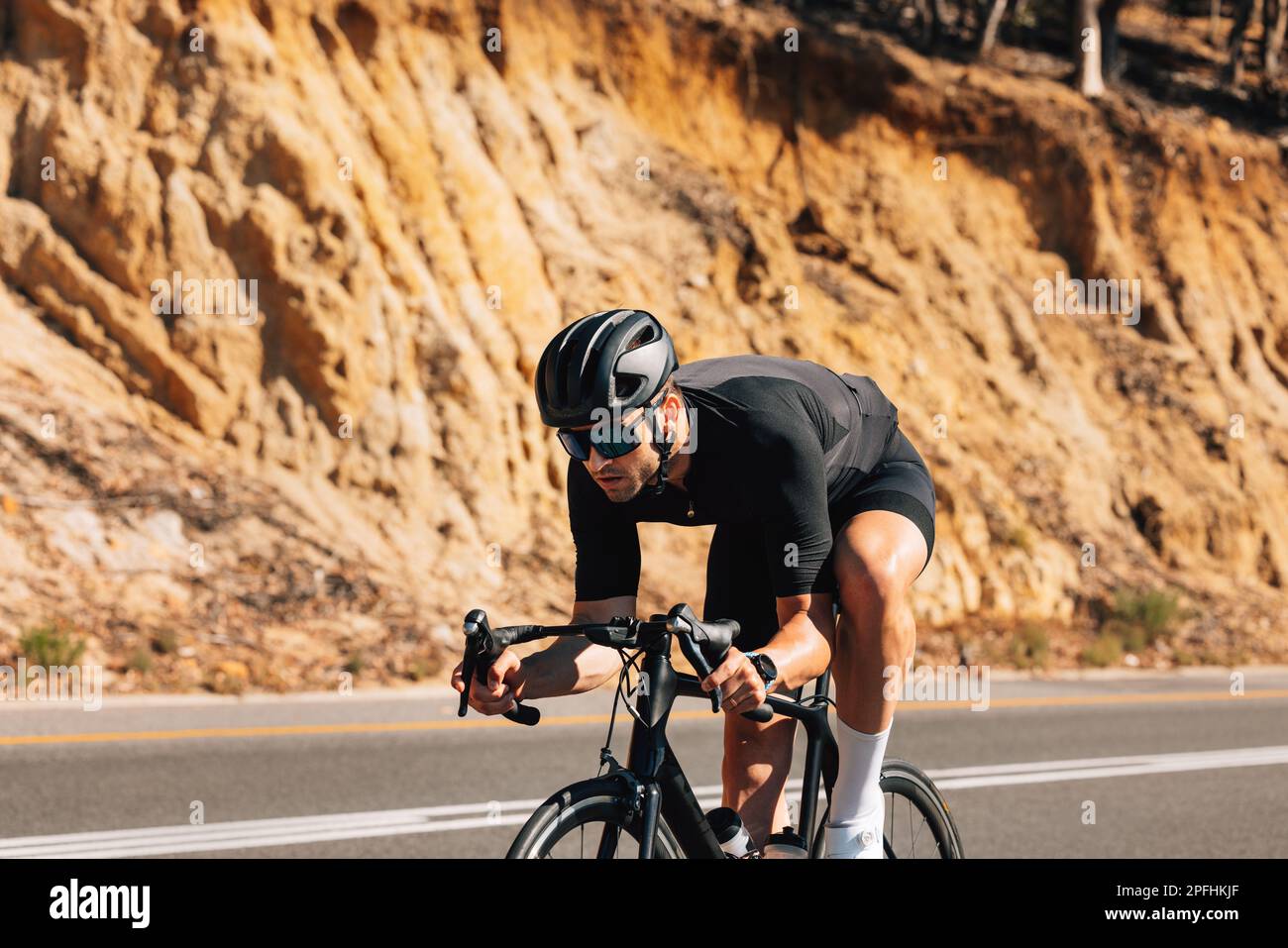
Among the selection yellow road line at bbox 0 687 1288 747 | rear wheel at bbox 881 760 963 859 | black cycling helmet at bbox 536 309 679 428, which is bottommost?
yellow road line at bbox 0 687 1288 747

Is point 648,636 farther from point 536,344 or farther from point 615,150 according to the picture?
point 615,150

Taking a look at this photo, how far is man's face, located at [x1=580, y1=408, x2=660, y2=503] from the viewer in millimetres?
3066

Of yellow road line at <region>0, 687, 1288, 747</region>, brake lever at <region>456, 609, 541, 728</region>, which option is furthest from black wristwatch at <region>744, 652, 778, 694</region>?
yellow road line at <region>0, 687, 1288, 747</region>

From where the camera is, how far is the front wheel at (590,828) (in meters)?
2.83

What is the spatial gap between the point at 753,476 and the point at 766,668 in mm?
472

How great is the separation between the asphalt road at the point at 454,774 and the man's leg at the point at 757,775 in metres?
2.42

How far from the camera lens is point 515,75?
1869 centimetres

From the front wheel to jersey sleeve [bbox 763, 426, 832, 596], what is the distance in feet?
2.05

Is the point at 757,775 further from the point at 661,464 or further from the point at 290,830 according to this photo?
the point at 290,830

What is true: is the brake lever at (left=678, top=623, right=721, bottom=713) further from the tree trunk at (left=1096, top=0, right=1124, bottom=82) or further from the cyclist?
the tree trunk at (left=1096, top=0, right=1124, bottom=82)

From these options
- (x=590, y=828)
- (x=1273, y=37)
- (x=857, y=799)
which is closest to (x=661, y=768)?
(x=590, y=828)

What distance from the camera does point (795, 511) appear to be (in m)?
3.21

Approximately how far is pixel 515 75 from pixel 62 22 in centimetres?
585

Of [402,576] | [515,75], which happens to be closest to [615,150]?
[515,75]
